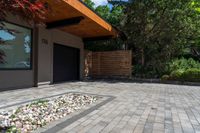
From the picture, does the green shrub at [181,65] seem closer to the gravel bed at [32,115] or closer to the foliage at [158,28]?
the foliage at [158,28]

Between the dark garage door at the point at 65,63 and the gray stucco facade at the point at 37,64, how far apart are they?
660 millimetres

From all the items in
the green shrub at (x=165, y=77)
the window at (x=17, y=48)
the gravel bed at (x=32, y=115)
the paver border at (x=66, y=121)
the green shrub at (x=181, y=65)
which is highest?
the window at (x=17, y=48)

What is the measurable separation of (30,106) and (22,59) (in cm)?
338

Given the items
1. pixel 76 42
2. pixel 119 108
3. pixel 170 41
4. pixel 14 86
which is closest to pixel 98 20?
pixel 76 42

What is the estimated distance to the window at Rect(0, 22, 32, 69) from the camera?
6.45 m

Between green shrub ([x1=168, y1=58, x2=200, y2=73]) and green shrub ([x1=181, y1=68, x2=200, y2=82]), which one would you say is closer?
green shrub ([x1=181, y1=68, x2=200, y2=82])

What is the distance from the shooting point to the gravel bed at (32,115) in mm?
2995

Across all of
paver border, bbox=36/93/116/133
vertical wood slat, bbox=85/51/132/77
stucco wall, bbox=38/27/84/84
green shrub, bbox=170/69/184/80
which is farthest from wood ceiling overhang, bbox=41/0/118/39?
green shrub, bbox=170/69/184/80

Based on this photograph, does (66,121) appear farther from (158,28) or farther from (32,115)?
(158,28)

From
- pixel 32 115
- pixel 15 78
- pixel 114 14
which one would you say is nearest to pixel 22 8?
pixel 32 115

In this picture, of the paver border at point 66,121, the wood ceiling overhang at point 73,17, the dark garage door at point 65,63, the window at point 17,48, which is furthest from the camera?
the dark garage door at point 65,63

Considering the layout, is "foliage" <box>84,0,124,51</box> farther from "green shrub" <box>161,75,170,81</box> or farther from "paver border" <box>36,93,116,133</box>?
"paver border" <box>36,93,116,133</box>

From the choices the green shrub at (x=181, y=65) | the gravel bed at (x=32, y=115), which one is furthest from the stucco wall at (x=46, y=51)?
the green shrub at (x=181, y=65)

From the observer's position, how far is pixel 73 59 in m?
11.4
